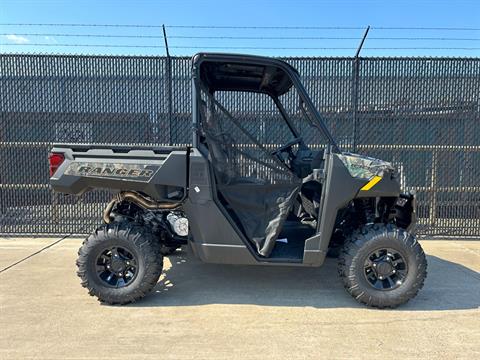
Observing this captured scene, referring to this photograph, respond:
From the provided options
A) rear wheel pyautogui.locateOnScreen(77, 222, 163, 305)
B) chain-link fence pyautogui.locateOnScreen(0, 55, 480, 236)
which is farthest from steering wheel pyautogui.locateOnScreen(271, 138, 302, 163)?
chain-link fence pyautogui.locateOnScreen(0, 55, 480, 236)

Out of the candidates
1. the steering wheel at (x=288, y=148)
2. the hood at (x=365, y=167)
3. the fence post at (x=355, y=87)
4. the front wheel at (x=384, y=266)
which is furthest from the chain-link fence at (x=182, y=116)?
the front wheel at (x=384, y=266)

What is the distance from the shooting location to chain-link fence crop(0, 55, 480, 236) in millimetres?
5984

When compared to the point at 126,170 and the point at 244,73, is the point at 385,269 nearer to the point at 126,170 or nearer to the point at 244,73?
the point at 244,73

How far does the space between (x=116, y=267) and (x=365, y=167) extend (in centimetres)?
248

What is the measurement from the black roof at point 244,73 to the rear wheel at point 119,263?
5.53ft

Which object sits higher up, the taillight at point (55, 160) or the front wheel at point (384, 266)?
the taillight at point (55, 160)

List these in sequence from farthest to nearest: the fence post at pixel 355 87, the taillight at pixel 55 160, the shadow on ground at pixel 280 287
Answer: the fence post at pixel 355 87 → the shadow on ground at pixel 280 287 → the taillight at pixel 55 160

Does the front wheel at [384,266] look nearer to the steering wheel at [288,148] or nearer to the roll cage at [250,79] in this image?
the roll cage at [250,79]

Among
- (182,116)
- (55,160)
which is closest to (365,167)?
(55,160)

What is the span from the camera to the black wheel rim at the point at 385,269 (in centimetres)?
340

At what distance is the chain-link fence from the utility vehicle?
2.58 meters

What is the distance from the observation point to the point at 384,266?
3.39 meters

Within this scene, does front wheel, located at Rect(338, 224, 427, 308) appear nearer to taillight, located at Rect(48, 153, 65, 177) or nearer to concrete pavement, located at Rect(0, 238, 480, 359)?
concrete pavement, located at Rect(0, 238, 480, 359)

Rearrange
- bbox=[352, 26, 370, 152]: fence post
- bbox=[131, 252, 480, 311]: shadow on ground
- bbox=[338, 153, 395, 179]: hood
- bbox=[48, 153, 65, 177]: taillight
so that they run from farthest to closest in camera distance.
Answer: bbox=[352, 26, 370, 152]: fence post, bbox=[131, 252, 480, 311]: shadow on ground, bbox=[48, 153, 65, 177]: taillight, bbox=[338, 153, 395, 179]: hood
